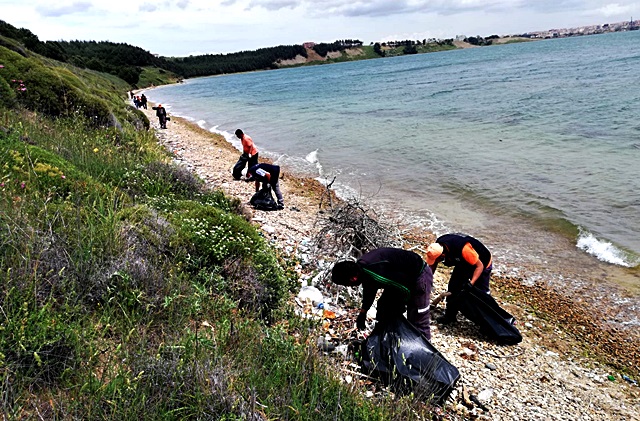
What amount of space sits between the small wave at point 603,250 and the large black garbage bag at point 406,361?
5337 millimetres

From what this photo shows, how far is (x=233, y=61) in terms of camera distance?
551 feet

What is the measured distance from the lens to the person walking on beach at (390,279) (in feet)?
14.0

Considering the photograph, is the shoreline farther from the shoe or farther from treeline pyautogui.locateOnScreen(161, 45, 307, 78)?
treeline pyautogui.locateOnScreen(161, 45, 307, 78)

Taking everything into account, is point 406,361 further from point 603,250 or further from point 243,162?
point 243,162

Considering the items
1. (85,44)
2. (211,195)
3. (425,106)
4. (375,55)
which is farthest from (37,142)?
(375,55)

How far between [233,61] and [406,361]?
587 ft

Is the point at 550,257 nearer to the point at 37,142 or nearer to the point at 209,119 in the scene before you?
the point at 37,142

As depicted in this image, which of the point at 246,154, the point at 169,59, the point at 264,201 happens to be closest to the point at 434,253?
the point at 264,201

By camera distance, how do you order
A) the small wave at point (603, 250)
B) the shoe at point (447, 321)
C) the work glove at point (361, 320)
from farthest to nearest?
the small wave at point (603, 250) → the shoe at point (447, 321) → the work glove at point (361, 320)

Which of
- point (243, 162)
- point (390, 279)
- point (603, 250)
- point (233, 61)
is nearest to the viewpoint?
point (390, 279)

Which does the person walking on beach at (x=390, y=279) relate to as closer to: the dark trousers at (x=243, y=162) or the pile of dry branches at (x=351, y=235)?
the pile of dry branches at (x=351, y=235)

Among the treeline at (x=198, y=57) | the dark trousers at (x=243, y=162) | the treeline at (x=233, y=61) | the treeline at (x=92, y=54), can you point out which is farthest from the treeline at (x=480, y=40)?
the dark trousers at (x=243, y=162)

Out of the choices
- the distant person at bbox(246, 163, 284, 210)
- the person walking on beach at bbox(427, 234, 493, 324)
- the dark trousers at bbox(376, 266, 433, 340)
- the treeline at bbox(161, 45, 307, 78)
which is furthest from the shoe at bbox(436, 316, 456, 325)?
the treeline at bbox(161, 45, 307, 78)

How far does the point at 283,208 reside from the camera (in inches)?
408
